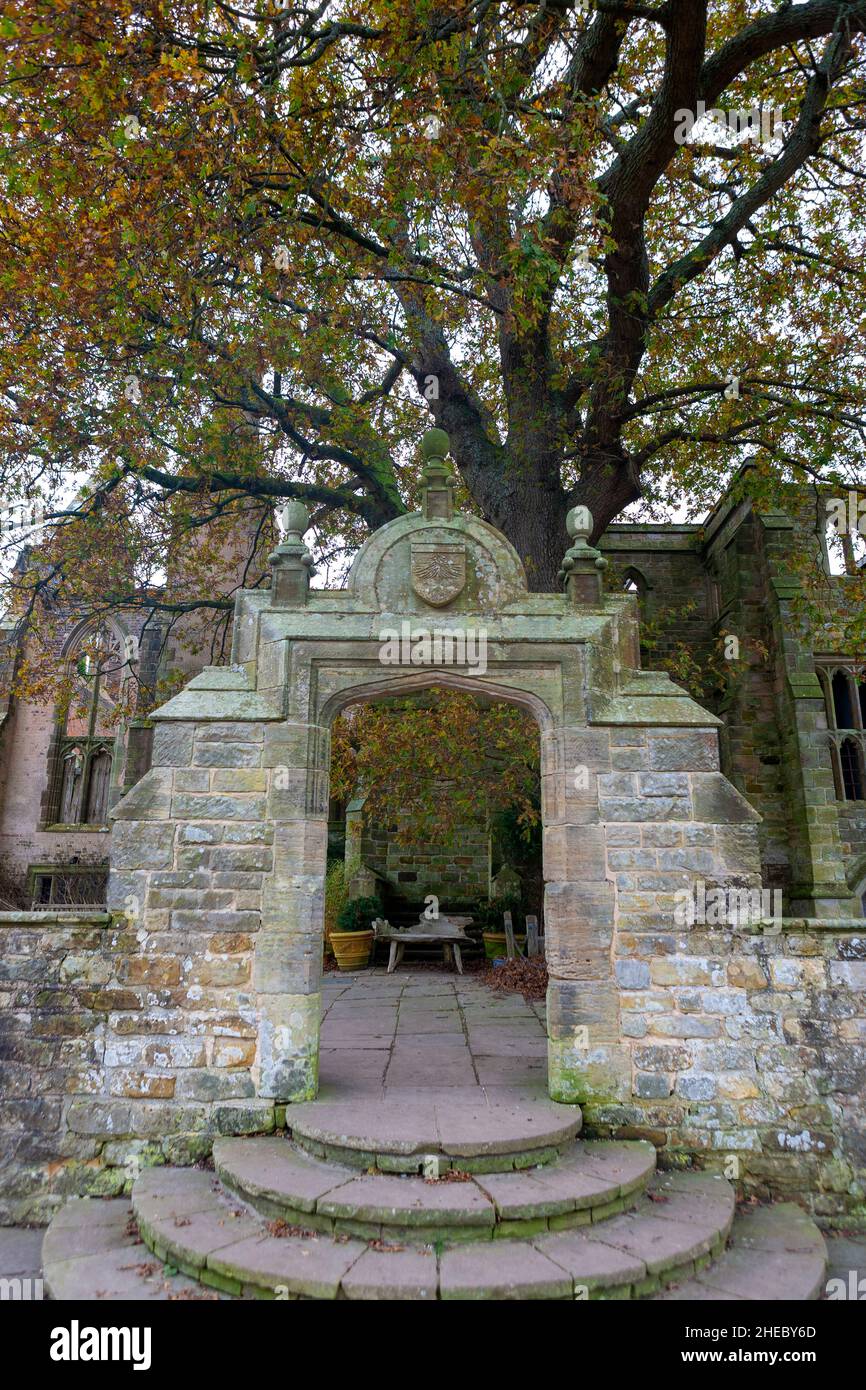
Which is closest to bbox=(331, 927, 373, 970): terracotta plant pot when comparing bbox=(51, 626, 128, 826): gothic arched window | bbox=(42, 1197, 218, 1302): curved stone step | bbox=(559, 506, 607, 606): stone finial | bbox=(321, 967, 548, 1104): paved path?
bbox=(321, 967, 548, 1104): paved path

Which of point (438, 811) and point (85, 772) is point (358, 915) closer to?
point (438, 811)

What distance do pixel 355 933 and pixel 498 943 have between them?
6.85ft

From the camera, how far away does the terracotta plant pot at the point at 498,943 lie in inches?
444

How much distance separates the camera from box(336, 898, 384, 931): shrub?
38.9 feet

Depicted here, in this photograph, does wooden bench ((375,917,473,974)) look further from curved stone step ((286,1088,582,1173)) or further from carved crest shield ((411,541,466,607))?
carved crest shield ((411,541,466,607))

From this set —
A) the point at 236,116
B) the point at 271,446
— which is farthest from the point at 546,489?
the point at 236,116

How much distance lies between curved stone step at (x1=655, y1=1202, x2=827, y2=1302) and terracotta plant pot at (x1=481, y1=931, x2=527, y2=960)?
718 centimetres

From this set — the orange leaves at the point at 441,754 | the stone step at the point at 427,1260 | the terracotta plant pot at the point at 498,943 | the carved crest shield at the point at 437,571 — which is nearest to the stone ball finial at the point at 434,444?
the carved crest shield at the point at 437,571

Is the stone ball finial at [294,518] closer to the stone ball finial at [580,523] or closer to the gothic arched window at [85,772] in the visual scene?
the stone ball finial at [580,523]

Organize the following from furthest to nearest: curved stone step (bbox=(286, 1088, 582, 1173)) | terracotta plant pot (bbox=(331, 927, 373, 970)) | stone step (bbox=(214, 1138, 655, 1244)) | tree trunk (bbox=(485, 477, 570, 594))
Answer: terracotta plant pot (bbox=(331, 927, 373, 970))
tree trunk (bbox=(485, 477, 570, 594))
curved stone step (bbox=(286, 1088, 582, 1173))
stone step (bbox=(214, 1138, 655, 1244))

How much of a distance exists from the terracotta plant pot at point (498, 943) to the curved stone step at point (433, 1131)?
6.76 m

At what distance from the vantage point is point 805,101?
693 cm

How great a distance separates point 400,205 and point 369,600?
9.86ft

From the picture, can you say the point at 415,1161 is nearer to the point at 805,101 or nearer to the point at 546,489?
the point at 546,489
